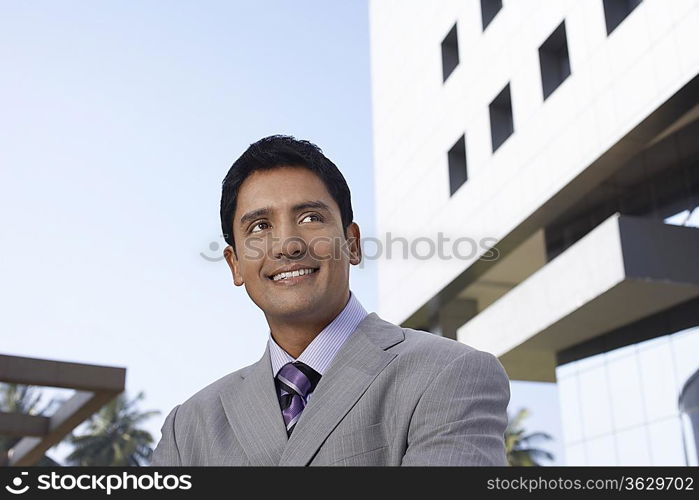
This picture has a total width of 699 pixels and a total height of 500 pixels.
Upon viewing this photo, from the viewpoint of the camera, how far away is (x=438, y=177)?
21609 mm

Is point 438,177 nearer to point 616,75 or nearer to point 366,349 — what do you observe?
point 616,75

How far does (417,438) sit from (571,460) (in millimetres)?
17107

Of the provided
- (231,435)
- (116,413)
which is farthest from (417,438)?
(116,413)

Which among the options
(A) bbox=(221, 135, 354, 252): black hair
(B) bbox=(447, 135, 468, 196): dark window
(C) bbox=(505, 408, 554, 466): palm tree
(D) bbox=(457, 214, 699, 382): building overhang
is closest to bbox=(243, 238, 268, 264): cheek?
(A) bbox=(221, 135, 354, 252): black hair

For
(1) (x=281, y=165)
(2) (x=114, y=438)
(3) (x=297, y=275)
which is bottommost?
(3) (x=297, y=275)

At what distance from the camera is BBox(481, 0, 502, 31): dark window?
68.4 ft

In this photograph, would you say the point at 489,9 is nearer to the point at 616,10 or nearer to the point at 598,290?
the point at 616,10

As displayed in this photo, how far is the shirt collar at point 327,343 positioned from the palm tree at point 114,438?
48.0 m

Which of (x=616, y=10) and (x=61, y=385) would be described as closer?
(x=61, y=385)

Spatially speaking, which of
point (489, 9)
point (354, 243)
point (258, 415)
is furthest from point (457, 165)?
point (258, 415)

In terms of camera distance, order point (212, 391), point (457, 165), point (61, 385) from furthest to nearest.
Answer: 1. point (457, 165)
2. point (61, 385)
3. point (212, 391)

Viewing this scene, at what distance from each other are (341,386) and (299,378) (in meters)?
0.20

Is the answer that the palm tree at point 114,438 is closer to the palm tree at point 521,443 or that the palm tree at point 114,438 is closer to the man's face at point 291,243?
the palm tree at point 521,443

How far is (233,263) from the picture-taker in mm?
2607
